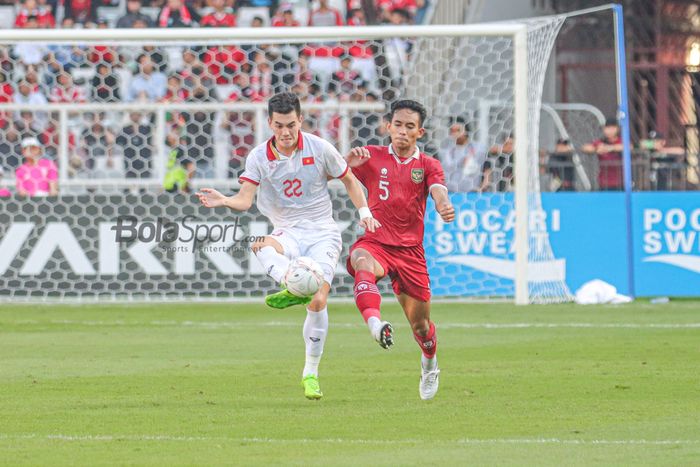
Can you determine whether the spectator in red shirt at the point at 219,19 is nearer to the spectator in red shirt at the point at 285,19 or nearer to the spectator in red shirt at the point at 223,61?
the spectator in red shirt at the point at 285,19

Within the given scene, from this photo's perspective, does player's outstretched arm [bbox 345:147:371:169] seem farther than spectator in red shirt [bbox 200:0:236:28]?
No

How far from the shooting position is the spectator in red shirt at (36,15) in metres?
23.8

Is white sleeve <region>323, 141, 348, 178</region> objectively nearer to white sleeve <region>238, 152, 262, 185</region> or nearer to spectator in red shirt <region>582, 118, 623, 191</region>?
white sleeve <region>238, 152, 262, 185</region>

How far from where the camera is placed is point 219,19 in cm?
2289

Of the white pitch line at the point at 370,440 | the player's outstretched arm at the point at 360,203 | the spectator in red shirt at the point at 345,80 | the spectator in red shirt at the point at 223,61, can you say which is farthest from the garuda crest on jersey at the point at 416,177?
→ the spectator in red shirt at the point at 345,80

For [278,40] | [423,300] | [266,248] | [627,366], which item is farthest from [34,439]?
[278,40]

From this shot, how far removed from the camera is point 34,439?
24.0 feet

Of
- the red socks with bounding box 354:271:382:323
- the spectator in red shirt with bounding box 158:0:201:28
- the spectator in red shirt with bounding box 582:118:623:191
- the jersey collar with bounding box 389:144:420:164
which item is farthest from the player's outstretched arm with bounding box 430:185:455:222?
the spectator in red shirt with bounding box 158:0:201:28

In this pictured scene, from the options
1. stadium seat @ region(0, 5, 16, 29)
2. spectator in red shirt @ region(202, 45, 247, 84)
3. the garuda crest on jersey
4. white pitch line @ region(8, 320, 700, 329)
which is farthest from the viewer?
stadium seat @ region(0, 5, 16, 29)

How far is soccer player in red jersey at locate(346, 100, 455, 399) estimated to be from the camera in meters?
9.17

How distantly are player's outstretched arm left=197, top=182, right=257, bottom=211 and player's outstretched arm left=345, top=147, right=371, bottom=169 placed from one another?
763 mm

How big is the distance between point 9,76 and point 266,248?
11539 mm

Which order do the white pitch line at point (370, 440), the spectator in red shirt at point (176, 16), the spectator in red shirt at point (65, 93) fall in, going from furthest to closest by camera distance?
the spectator in red shirt at point (176, 16) → the spectator in red shirt at point (65, 93) → the white pitch line at point (370, 440)

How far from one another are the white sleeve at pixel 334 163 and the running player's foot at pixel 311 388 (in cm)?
138
